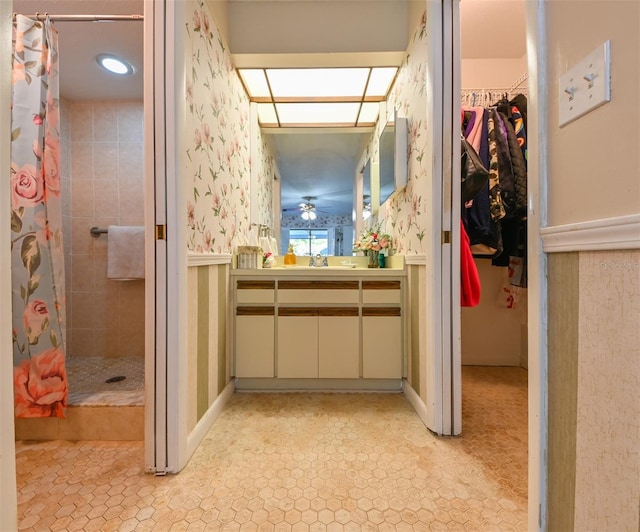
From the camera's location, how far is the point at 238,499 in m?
1.04

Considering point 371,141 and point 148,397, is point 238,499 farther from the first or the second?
point 371,141

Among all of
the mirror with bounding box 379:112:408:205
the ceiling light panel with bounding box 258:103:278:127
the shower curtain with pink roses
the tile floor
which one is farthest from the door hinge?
the ceiling light panel with bounding box 258:103:278:127

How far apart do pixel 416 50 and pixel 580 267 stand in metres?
1.57

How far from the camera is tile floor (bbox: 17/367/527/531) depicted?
0.96 metres

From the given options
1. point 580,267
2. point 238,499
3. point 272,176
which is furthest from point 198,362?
point 272,176

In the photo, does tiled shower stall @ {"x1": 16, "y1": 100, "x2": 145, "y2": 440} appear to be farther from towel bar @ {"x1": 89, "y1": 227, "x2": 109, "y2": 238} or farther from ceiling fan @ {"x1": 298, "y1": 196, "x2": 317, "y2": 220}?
ceiling fan @ {"x1": 298, "y1": 196, "x2": 317, "y2": 220}

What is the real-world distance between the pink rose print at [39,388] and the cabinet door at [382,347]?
1.56 m

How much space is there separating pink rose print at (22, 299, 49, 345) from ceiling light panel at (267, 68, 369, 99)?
74.2 inches

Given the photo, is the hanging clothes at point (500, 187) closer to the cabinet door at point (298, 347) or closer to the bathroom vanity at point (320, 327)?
the bathroom vanity at point (320, 327)

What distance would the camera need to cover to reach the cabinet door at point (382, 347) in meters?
1.87

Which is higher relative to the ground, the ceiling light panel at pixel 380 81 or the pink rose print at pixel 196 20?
the ceiling light panel at pixel 380 81

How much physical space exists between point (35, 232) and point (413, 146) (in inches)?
75.4

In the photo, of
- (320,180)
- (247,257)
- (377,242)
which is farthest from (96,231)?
(377,242)

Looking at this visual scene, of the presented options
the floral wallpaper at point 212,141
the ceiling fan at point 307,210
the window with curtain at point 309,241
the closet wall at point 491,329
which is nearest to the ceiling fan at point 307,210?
the ceiling fan at point 307,210
